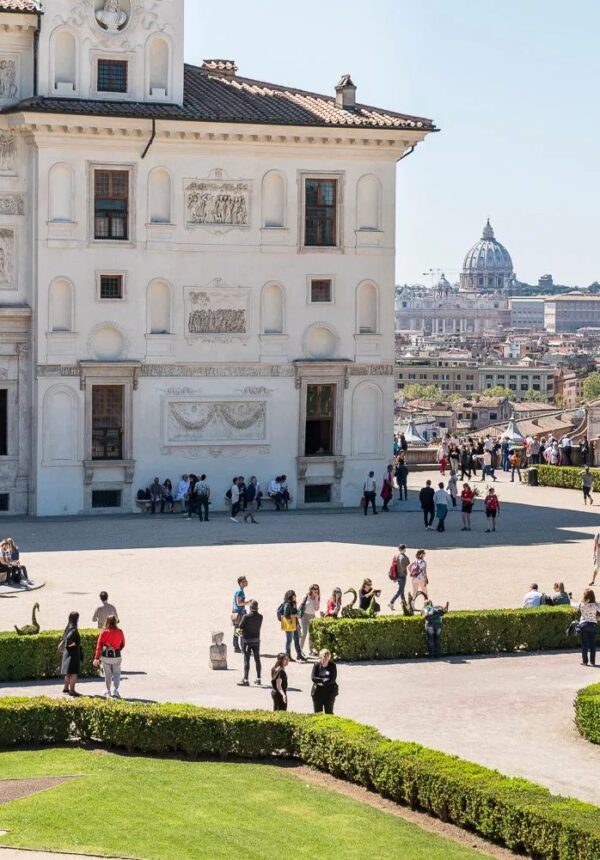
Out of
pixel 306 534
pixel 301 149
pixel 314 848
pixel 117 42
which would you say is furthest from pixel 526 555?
pixel 314 848

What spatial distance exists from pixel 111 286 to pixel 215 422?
4.49 metres

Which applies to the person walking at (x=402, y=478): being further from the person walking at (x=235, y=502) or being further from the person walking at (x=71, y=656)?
the person walking at (x=71, y=656)

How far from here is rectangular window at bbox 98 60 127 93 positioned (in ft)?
163

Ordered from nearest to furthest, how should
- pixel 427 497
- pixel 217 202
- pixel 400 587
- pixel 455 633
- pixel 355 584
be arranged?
pixel 455 633
pixel 400 587
pixel 355 584
pixel 427 497
pixel 217 202

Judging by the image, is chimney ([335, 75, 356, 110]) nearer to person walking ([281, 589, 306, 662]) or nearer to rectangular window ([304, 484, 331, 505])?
rectangular window ([304, 484, 331, 505])

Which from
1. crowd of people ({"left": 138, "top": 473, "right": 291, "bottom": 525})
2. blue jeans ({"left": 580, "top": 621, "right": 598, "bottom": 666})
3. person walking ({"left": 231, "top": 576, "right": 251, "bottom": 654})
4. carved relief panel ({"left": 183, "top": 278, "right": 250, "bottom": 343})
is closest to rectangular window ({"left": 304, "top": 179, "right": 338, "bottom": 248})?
carved relief panel ({"left": 183, "top": 278, "right": 250, "bottom": 343})

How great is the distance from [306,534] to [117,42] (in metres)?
14.0

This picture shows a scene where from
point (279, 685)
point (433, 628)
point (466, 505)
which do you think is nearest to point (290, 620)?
point (433, 628)

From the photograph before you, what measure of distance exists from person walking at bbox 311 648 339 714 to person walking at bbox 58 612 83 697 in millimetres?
3892

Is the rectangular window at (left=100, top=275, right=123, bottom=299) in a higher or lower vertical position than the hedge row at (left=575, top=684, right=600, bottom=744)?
higher

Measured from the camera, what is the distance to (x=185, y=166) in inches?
1973

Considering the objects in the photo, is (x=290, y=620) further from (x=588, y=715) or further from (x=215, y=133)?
(x=215, y=133)

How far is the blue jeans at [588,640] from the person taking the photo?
31.4 metres

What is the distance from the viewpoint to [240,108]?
50719mm
